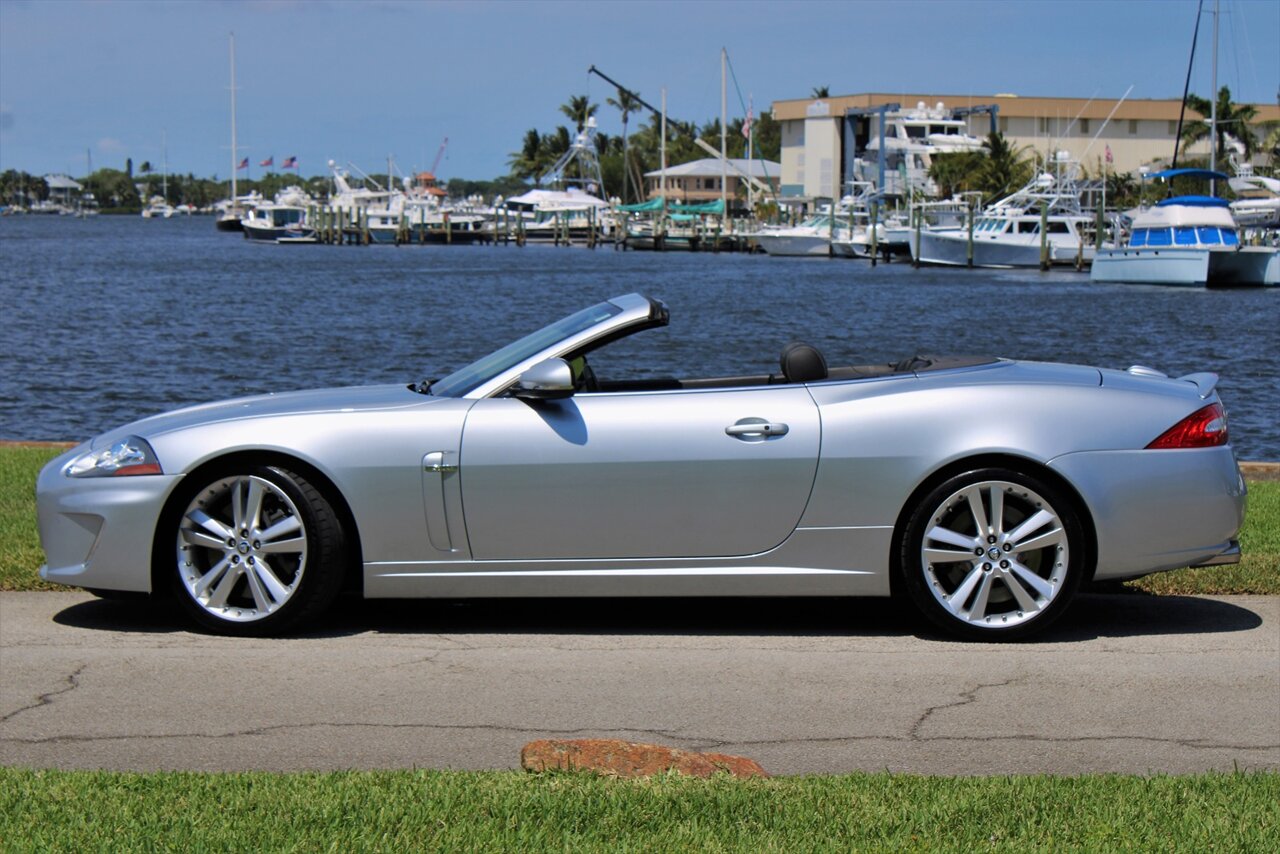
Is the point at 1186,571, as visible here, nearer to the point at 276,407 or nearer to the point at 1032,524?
the point at 1032,524

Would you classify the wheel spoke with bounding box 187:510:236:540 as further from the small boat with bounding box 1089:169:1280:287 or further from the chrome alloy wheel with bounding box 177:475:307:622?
the small boat with bounding box 1089:169:1280:287

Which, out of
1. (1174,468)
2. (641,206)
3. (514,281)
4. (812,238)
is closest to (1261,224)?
(812,238)

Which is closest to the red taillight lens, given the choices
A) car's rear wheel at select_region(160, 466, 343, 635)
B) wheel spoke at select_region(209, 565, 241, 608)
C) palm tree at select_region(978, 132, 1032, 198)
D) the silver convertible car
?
the silver convertible car

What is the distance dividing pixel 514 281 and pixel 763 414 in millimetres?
60220

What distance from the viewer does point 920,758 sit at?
4.71 meters

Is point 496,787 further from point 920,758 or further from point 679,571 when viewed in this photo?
point 679,571

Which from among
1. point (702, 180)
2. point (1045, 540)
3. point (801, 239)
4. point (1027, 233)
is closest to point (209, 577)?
point (1045, 540)

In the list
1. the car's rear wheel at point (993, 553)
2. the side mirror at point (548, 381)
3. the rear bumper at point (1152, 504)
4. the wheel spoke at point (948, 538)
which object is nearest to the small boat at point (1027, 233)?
the rear bumper at point (1152, 504)

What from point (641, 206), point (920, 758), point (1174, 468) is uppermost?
point (641, 206)

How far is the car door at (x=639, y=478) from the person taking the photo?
6.04 m

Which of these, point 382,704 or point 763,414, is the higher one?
point 763,414

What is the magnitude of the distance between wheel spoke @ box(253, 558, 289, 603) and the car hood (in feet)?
1.99

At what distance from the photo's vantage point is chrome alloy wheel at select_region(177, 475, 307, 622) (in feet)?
20.0

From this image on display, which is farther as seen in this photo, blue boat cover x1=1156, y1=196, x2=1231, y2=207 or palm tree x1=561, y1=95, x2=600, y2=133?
palm tree x1=561, y1=95, x2=600, y2=133
